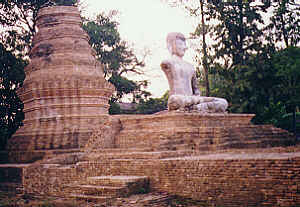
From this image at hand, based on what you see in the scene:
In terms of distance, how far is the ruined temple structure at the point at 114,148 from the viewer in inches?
270

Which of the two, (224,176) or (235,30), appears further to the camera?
(235,30)

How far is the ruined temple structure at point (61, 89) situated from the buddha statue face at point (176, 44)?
3.10m

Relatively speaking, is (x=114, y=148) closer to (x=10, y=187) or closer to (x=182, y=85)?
(x=182, y=85)

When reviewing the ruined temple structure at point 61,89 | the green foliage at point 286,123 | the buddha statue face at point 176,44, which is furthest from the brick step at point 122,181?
the green foliage at point 286,123

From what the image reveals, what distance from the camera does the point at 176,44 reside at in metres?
12.8

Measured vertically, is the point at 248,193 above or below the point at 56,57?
below

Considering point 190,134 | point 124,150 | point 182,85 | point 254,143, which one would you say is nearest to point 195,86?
point 182,85

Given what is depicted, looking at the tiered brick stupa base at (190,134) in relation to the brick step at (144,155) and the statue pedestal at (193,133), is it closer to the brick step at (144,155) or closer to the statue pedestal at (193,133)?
the statue pedestal at (193,133)

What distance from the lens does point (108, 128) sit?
11734 millimetres

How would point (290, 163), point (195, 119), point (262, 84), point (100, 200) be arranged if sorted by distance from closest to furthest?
1. point (290, 163)
2. point (100, 200)
3. point (195, 119)
4. point (262, 84)

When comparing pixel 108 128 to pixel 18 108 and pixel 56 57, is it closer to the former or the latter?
pixel 56 57

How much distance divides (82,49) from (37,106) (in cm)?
268

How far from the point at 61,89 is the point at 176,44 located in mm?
4299

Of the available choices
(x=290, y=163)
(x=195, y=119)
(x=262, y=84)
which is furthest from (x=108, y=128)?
(x=262, y=84)
